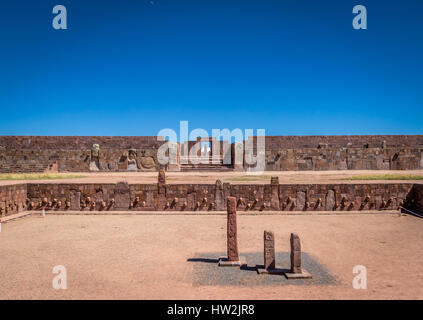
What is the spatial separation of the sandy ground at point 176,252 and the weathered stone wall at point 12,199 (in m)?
0.66

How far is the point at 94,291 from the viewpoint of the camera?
4348mm

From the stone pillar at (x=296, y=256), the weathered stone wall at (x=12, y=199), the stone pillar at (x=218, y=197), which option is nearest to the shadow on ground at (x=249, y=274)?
the stone pillar at (x=296, y=256)

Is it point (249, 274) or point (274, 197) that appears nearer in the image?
point (249, 274)

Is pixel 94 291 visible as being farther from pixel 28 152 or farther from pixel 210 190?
pixel 28 152

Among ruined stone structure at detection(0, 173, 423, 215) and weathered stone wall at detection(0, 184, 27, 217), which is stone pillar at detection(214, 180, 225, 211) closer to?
ruined stone structure at detection(0, 173, 423, 215)

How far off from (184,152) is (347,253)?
75.8 ft

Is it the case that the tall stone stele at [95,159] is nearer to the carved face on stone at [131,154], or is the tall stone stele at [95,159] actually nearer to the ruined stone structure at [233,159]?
the ruined stone structure at [233,159]

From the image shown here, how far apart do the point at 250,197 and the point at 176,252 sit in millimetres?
4913

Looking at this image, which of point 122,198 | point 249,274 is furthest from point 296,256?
point 122,198

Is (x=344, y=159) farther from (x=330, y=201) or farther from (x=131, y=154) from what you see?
(x=131, y=154)

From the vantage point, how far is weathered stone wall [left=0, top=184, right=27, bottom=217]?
9.41 metres

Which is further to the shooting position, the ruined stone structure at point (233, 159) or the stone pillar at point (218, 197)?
the ruined stone structure at point (233, 159)

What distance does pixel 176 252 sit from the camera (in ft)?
20.4

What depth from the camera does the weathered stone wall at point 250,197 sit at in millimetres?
10695
